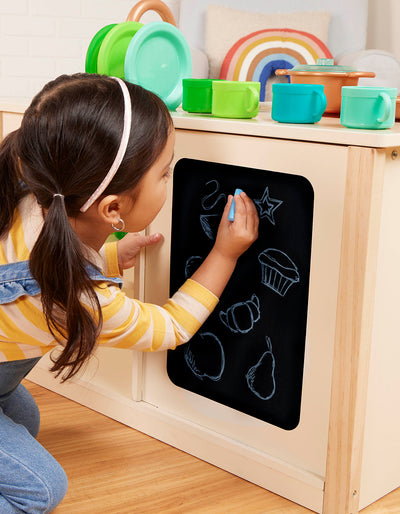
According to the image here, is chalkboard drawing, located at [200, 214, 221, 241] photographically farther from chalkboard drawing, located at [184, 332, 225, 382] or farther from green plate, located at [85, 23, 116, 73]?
green plate, located at [85, 23, 116, 73]

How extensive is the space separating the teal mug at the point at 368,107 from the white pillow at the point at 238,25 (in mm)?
1364

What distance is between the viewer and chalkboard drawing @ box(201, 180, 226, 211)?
3.19 ft

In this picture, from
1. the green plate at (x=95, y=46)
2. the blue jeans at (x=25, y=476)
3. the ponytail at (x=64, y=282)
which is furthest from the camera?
the green plate at (x=95, y=46)

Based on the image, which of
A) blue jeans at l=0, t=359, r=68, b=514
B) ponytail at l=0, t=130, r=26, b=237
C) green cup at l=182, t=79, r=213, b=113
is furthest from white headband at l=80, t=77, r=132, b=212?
blue jeans at l=0, t=359, r=68, b=514

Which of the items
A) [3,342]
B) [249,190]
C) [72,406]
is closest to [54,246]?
[3,342]

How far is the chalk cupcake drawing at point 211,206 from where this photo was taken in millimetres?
973

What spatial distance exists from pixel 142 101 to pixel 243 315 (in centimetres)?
34

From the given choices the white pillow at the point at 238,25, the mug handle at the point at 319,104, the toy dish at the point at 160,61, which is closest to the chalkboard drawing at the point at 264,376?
the mug handle at the point at 319,104

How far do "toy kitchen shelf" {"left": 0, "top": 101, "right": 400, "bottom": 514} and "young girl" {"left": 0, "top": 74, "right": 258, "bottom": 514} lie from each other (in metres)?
0.10

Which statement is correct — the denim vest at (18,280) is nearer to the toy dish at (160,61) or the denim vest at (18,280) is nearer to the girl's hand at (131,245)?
the girl's hand at (131,245)

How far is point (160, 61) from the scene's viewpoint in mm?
1061

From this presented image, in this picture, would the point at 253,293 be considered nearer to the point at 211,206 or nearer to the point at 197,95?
the point at 211,206

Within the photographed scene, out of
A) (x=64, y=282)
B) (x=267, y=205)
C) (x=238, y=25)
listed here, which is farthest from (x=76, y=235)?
(x=238, y=25)

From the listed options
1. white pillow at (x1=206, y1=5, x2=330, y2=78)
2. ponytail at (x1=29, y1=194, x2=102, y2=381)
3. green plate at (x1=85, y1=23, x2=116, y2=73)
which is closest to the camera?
ponytail at (x1=29, y1=194, x2=102, y2=381)
